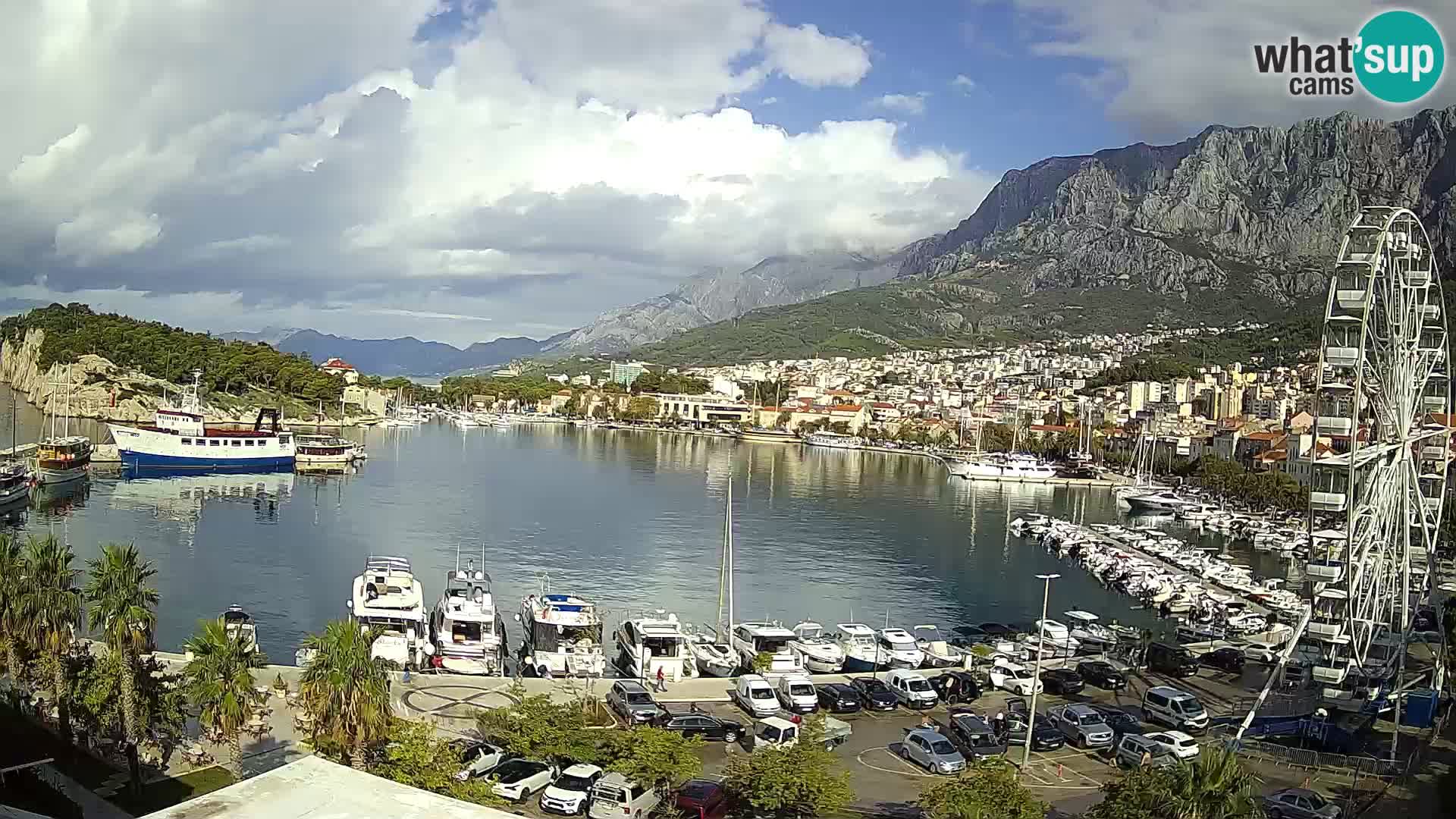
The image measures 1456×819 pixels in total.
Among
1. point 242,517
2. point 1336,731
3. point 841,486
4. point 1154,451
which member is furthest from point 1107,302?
point 1336,731

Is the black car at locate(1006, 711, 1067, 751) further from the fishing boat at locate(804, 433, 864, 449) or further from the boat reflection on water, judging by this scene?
the fishing boat at locate(804, 433, 864, 449)

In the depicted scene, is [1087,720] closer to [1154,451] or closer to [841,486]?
[841,486]

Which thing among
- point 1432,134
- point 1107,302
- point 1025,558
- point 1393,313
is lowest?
point 1025,558

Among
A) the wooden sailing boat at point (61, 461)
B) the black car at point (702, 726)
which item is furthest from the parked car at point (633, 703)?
the wooden sailing boat at point (61, 461)

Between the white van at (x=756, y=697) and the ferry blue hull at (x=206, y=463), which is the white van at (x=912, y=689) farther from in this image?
the ferry blue hull at (x=206, y=463)

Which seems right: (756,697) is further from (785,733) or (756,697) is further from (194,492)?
(194,492)

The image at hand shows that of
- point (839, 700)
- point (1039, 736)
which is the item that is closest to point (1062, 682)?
point (1039, 736)

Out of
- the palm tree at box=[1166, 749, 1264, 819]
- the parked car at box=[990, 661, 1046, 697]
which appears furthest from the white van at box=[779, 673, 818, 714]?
the palm tree at box=[1166, 749, 1264, 819]
